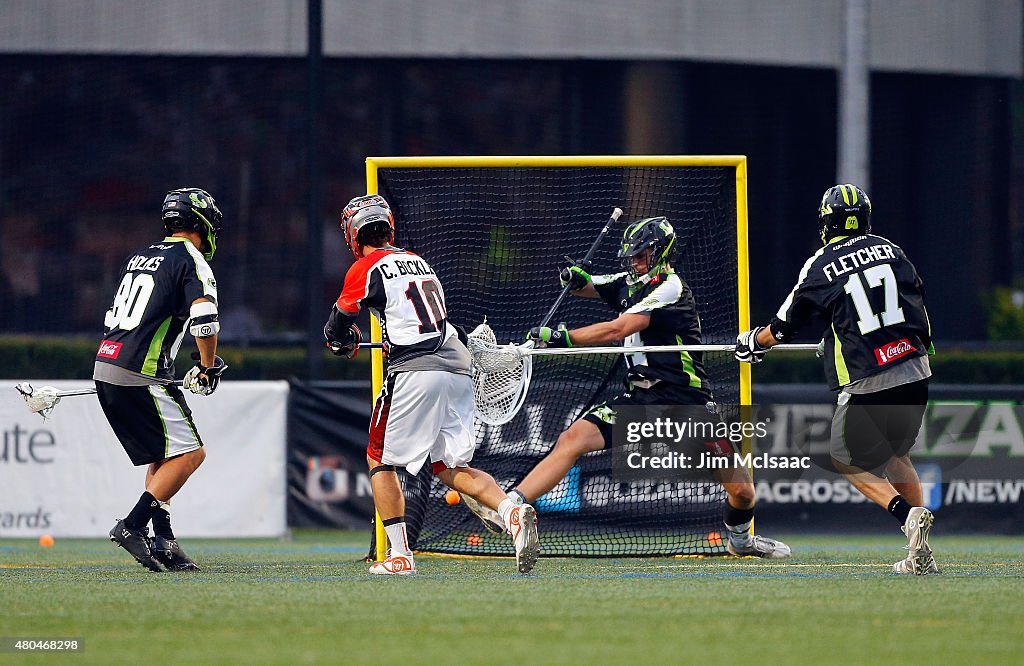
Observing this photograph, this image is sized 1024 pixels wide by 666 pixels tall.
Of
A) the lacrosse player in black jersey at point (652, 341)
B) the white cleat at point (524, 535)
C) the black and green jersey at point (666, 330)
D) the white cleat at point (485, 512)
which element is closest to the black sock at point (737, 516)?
the lacrosse player in black jersey at point (652, 341)

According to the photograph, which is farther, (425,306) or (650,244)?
(650,244)

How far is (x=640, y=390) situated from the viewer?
802cm

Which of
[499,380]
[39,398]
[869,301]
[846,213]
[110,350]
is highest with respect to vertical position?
[846,213]

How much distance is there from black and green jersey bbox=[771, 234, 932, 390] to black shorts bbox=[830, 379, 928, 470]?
13 centimetres

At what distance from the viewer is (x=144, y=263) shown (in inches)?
288

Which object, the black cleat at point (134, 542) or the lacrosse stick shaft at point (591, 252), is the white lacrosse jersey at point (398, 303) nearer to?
the lacrosse stick shaft at point (591, 252)

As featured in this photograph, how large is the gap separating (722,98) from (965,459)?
7.73 meters

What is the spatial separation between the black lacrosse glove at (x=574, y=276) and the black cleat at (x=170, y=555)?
2552 millimetres

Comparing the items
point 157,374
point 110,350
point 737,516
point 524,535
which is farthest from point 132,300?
point 737,516

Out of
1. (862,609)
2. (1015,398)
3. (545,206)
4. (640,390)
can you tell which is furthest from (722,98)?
(862,609)

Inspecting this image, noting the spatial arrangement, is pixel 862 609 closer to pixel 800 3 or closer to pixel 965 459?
pixel 965 459

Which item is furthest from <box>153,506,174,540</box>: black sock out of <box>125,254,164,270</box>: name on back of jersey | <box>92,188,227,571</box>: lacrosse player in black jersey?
<box>125,254,164,270</box>: name on back of jersey

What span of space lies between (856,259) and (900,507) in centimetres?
122

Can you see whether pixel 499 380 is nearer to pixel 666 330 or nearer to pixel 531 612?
pixel 666 330
